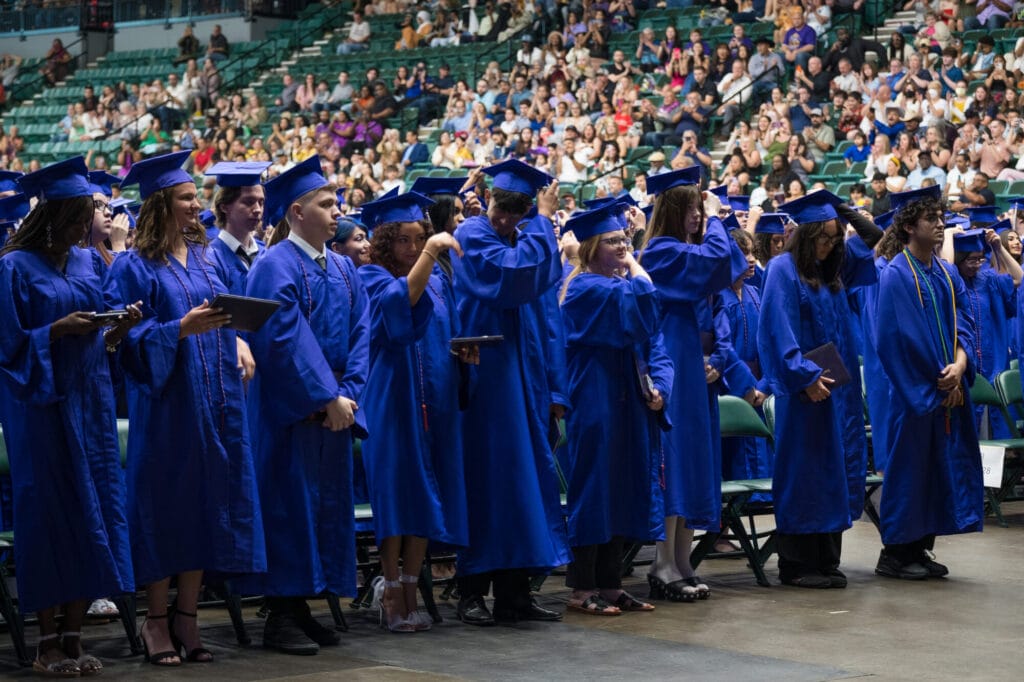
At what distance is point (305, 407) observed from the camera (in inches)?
233

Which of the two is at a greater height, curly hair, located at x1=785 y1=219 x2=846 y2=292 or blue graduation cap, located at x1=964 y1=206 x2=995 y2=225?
blue graduation cap, located at x1=964 y1=206 x2=995 y2=225

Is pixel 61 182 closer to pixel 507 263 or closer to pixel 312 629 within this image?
pixel 507 263

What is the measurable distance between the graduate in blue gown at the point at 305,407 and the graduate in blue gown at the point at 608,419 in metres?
1.18

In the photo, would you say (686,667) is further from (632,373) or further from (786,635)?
(632,373)

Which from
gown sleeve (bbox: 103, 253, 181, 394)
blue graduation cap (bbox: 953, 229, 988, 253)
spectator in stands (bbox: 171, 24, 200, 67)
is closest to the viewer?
gown sleeve (bbox: 103, 253, 181, 394)

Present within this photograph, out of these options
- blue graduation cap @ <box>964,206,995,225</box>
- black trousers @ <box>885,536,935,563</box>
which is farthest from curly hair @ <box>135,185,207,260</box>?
blue graduation cap @ <box>964,206,995,225</box>

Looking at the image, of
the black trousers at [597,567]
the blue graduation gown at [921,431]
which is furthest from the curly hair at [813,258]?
the black trousers at [597,567]

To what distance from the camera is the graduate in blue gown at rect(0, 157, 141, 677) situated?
5.48 metres

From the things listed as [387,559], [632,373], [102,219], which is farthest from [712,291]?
[102,219]

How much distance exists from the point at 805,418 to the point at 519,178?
79.8 inches

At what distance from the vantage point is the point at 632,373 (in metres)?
7.03

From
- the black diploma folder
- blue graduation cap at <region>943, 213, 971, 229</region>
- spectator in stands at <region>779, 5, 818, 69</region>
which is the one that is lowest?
the black diploma folder

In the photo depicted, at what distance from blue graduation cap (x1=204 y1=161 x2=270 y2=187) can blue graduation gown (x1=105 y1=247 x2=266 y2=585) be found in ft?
2.26

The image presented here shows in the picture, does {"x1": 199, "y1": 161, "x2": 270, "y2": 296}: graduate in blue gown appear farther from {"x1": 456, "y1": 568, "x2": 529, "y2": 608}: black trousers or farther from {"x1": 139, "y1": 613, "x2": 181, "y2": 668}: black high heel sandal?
{"x1": 456, "y1": 568, "x2": 529, "y2": 608}: black trousers
